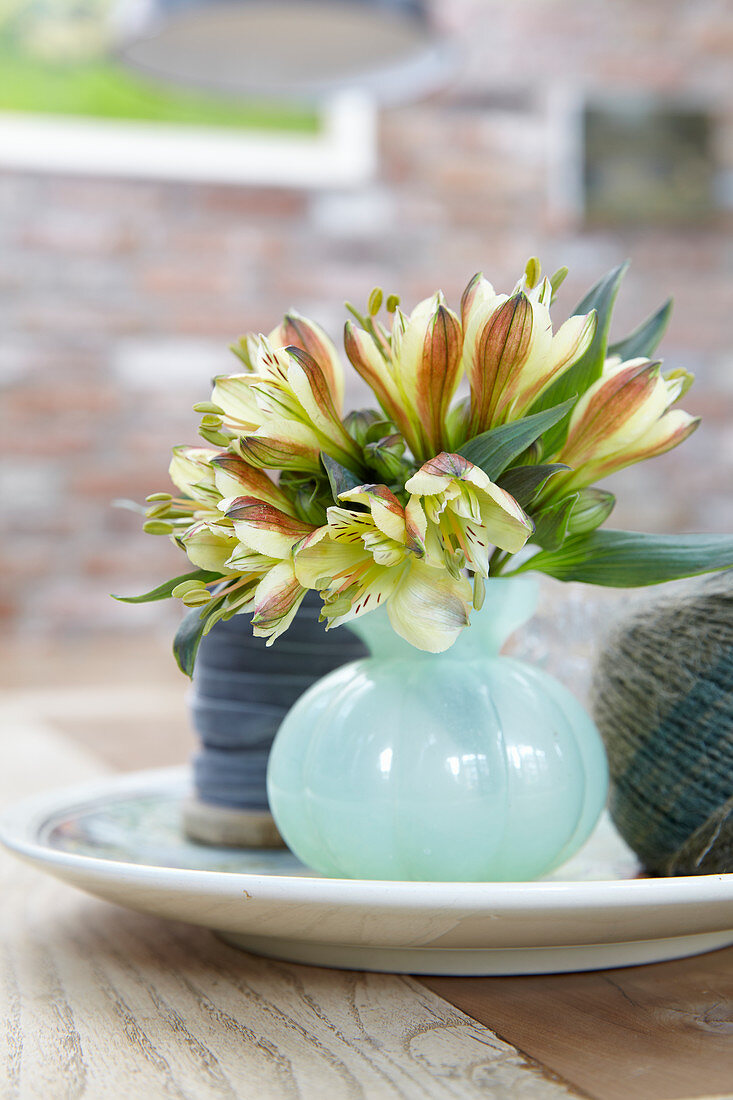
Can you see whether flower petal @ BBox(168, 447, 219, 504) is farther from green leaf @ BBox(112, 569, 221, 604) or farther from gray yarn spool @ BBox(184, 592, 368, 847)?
gray yarn spool @ BBox(184, 592, 368, 847)

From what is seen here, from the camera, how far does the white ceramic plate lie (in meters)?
0.42

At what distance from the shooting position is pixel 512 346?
0.46m

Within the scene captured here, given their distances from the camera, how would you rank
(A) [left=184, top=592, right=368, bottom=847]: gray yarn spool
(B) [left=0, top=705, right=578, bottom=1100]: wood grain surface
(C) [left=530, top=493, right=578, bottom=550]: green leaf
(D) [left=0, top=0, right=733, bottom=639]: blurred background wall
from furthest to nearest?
(D) [left=0, top=0, right=733, bottom=639]: blurred background wall, (A) [left=184, top=592, right=368, bottom=847]: gray yarn spool, (C) [left=530, top=493, right=578, bottom=550]: green leaf, (B) [left=0, top=705, right=578, bottom=1100]: wood grain surface

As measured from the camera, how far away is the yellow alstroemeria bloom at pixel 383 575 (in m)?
0.43

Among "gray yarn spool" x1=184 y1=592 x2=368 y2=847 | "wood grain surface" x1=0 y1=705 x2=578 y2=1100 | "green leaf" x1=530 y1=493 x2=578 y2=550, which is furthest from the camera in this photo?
"gray yarn spool" x1=184 y1=592 x2=368 y2=847

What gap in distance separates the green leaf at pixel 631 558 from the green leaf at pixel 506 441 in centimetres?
6

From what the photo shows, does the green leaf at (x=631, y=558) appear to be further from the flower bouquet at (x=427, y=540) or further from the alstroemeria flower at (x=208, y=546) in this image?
the alstroemeria flower at (x=208, y=546)

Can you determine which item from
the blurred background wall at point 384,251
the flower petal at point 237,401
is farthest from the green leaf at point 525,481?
the blurred background wall at point 384,251

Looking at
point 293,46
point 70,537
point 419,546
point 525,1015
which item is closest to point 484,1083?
point 525,1015

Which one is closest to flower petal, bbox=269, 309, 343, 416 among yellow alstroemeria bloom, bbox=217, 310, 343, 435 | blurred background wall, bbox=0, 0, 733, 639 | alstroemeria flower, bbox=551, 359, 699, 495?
yellow alstroemeria bloom, bbox=217, 310, 343, 435

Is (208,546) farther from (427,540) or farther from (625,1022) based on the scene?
(625,1022)

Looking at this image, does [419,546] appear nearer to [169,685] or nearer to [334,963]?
[334,963]

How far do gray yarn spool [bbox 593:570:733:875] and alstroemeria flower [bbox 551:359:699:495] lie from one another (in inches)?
2.7

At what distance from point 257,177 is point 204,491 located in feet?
8.32
